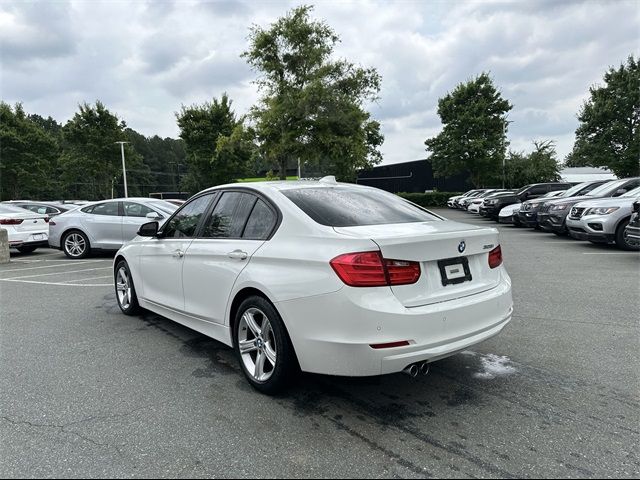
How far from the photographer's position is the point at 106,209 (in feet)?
38.3

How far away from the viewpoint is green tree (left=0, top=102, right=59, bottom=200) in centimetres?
3972

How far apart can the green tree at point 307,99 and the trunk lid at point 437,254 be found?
1041 inches

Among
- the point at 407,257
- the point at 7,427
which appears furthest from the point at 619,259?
the point at 7,427

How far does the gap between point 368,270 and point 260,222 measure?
1.15 metres

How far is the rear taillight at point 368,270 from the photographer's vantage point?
2854mm

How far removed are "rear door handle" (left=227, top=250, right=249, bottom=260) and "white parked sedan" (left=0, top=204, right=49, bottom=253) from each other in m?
11.0

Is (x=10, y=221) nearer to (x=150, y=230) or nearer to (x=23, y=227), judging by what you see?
(x=23, y=227)

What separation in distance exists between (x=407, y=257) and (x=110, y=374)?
263 centimetres

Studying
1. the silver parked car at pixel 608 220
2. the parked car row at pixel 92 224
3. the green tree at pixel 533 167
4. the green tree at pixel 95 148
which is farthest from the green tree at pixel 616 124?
the green tree at pixel 95 148

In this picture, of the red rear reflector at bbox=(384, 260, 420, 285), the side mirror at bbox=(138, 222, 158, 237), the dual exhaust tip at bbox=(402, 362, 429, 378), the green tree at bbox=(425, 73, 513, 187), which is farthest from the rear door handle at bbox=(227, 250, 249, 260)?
the green tree at bbox=(425, 73, 513, 187)

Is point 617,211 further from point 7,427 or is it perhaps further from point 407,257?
point 7,427

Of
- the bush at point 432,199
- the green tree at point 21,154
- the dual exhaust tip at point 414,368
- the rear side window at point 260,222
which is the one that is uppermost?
the green tree at point 21,154

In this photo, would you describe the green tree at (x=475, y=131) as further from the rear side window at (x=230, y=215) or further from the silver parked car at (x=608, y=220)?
the rear side window at (x=230, y=215)

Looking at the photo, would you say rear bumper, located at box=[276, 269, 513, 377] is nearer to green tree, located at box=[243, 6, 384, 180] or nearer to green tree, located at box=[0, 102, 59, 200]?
green tree, located at box=[243, 6, 384, 180]
